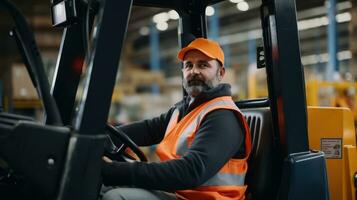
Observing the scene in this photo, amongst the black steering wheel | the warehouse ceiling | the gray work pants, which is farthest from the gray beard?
the warehouse ceiling

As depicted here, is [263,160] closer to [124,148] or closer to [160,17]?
[124,148]

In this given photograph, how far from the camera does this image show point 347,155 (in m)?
2.82

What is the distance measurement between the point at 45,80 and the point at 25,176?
0.36 m

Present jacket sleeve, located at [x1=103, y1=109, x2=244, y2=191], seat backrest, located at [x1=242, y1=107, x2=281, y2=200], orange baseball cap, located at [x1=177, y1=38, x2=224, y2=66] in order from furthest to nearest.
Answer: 1. orange baseball cap, located at [x1=177, y1=38, x2=224, y2=66]
2. seat backrest, located at [x1=242, y1=107, x2=281, y2=200]
3. jacket sleeve, located at [x1=103, y1=109, x2=244, y2=191]

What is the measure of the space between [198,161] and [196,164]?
0.02 m

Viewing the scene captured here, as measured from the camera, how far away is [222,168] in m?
2.51

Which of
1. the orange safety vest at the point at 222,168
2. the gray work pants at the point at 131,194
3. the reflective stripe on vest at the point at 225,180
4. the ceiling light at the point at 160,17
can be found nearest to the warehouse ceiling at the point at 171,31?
the ceiling light at the point at 160,17

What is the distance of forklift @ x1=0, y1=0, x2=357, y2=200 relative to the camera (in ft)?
5.79

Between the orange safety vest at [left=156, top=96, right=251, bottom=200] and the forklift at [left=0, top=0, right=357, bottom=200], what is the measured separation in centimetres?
14

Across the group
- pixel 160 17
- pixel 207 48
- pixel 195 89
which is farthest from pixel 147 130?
pixel 160 17

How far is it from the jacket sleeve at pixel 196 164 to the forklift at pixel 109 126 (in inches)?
8.0

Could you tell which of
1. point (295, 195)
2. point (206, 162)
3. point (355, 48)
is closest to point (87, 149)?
point (206, 162)

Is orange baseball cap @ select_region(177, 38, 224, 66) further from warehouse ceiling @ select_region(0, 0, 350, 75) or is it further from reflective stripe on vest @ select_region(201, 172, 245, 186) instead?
warehouse ceiling @ select_region(0, 0, 350, 75)

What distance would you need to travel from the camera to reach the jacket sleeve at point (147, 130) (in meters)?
3.17
